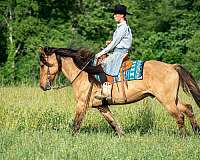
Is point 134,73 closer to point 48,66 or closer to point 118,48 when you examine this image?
point 118,48

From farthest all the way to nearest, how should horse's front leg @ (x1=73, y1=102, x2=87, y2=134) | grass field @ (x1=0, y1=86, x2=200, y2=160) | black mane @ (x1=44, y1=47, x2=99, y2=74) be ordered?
black mane @ (x1=44, y1=47, x2=99, y2=74)
horse's front leg @ (x1=73, y1=102, x2=87, y2=134)
grass field @ (x1=0, y1=86, x2=200, y2=160)

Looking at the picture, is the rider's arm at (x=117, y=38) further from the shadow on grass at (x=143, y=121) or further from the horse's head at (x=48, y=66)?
the shadow on grass at (x=143, y=121)

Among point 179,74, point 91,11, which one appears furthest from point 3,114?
point 91,11

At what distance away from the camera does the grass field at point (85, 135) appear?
6902 mm

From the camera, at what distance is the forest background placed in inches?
1051

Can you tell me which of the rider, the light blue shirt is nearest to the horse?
the rider

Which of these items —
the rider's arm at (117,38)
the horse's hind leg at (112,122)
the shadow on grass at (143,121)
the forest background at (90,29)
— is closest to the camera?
the rider's arm at (117,38)

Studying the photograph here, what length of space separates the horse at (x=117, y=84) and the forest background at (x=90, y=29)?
16116 mm

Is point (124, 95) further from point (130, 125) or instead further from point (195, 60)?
point (195, 60)

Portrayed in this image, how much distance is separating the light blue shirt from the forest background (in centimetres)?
1645

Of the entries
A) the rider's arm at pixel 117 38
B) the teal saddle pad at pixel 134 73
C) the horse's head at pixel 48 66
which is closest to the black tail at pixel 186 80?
the teal saddle pad at pixel 134 73

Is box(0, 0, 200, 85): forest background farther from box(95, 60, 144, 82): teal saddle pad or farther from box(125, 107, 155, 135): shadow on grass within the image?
box(95, 60, 144, 82): teal saddle pad

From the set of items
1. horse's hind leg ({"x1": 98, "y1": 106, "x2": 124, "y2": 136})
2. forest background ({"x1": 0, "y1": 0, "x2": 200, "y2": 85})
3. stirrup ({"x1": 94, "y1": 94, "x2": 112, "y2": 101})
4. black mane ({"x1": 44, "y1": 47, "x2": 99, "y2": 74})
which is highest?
black mane ({"x1": 44, "y1": 47, "x2": 99, "y2": 74})

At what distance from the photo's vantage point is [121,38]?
9.02m
